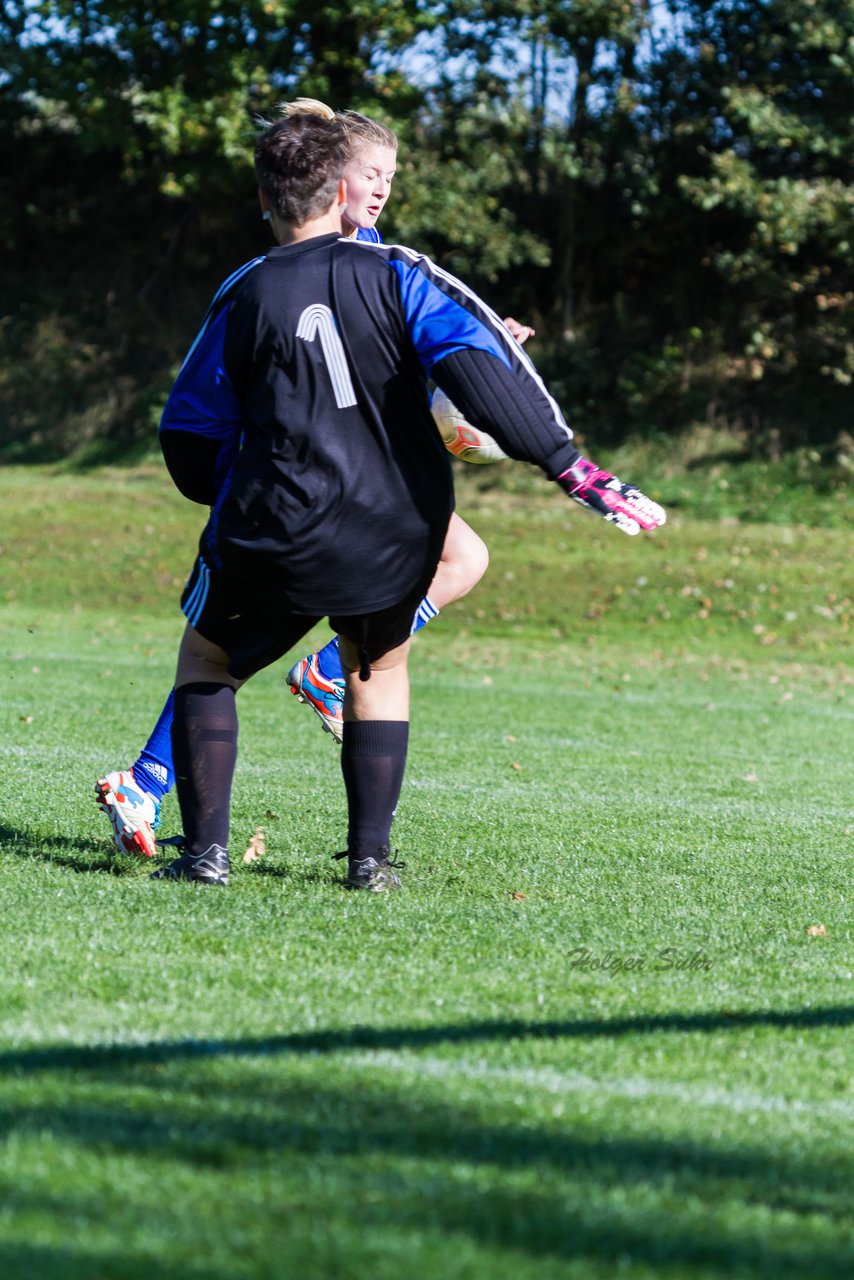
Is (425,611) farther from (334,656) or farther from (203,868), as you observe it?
(203,868)

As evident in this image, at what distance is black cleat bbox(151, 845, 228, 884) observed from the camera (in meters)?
4.46

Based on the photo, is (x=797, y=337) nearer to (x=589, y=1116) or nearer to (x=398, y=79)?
(x=398, y=79)

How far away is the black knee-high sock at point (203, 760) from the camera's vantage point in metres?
4.50

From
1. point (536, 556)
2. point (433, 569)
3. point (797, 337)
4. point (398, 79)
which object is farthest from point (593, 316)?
point (433, 569)

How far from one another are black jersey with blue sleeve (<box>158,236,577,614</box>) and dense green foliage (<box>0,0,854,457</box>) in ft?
67.5

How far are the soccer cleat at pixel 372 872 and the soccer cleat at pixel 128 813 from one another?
0.66 metres

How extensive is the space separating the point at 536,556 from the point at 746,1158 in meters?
18.5

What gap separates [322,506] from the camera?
419cm

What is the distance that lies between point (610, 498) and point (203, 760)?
1497 mm

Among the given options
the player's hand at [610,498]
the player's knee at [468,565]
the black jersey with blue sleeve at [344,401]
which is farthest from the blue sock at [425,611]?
the player's hand at [610,498]

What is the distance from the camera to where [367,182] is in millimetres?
4949

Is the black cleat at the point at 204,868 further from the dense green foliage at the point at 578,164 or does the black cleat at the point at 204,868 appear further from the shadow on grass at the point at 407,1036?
the dense green foliage at the point at 578,164

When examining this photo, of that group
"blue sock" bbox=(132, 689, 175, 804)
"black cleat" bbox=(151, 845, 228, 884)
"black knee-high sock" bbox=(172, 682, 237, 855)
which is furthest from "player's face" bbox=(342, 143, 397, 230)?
"black cleat" bbox=(151, 845, 228, 884)

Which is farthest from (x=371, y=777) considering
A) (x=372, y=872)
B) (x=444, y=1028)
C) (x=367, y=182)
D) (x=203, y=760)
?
Answer: (x=367, y=182)
